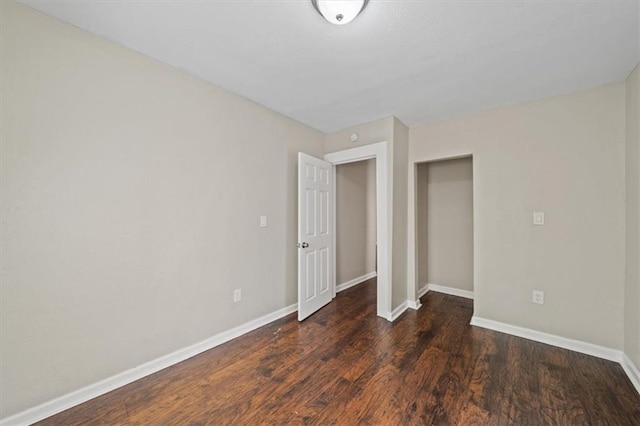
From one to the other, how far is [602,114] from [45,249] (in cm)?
440

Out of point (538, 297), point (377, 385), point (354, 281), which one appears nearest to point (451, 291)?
point (538, 297)

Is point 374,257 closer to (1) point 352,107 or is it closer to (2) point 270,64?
(1) point 352,107

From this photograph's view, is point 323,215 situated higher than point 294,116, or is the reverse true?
point 294,116

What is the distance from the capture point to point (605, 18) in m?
1.50

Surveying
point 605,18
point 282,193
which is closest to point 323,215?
point 282,193

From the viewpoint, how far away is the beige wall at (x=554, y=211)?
2.22 m

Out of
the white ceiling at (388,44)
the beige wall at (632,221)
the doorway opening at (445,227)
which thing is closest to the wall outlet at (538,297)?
the beige wall at (632,221)

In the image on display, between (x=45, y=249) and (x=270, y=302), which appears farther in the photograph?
(x=270, y=302)

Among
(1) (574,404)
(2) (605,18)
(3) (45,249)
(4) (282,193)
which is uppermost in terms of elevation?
(2) (605,18)

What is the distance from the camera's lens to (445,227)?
154 inches

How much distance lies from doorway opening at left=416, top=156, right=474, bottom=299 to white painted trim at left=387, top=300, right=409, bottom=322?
0.47 metres

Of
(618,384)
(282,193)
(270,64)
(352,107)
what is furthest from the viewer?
(282,193)

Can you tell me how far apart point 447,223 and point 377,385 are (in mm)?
2781

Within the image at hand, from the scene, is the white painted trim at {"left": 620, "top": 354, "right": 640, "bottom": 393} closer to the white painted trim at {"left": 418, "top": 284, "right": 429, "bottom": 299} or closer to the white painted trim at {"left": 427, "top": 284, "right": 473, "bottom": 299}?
the white painted trim at {"left": 427, "top": 284, "right": 473, "bottom": 299}
